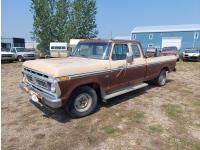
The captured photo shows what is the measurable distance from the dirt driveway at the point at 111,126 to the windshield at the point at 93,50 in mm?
1588

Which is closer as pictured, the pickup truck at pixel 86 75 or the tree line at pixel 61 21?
the pickup truck at pixel 86 75

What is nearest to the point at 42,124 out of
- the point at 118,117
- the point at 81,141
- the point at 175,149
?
the point at 81,141

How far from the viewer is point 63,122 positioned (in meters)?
4.70

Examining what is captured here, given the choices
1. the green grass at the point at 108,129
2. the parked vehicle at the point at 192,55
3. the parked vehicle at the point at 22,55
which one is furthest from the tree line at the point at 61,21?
the green grass at the point at 108,129

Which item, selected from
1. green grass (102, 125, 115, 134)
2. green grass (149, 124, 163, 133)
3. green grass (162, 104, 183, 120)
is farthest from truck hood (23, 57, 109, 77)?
green grass (162, 104, 183, 120)

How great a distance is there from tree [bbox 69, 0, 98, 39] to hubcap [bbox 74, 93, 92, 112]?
2328 cm

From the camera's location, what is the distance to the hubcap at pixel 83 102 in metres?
4.84

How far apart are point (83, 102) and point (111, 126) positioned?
40.0 inches

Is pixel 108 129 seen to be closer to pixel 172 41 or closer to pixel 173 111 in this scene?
pixel 173 111

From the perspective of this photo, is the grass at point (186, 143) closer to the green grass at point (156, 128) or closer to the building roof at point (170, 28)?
the green grass at point (156, 128)

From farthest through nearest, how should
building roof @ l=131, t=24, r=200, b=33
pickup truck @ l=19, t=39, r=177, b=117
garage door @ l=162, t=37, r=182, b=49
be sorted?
garage door @ l=162, t=37, r=182, b=49
building roof @ l=131, t=24, r=200, b=33
pickup truck @ l=19, t=39, r=177, b=117

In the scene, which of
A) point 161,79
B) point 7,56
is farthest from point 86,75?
point 7,56

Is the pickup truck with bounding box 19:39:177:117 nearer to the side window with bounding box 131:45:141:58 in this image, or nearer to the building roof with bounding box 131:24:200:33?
the side window with bounding box 131:45:141:58

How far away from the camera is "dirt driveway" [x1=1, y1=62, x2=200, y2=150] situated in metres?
3.80
